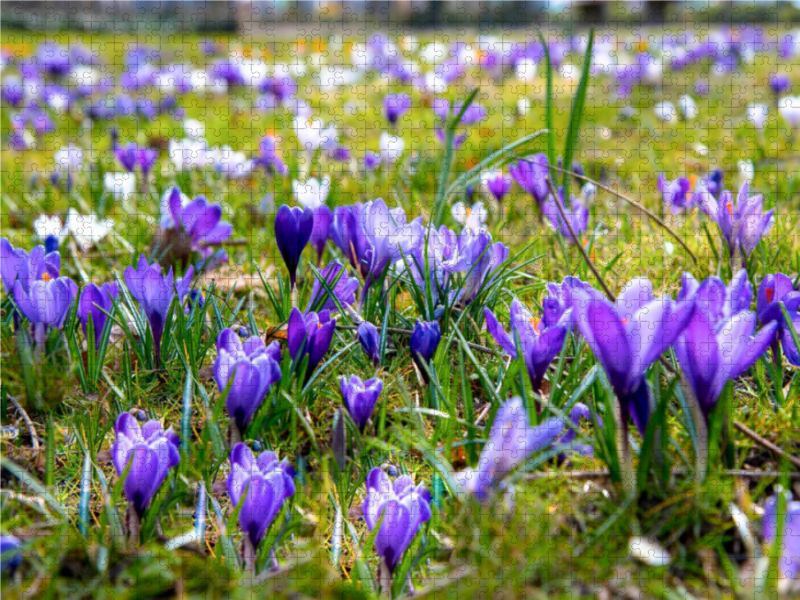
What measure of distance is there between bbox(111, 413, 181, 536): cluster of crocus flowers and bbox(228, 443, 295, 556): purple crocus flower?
0.10 meters

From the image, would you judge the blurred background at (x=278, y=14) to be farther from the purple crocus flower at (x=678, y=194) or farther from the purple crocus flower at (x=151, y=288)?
the purple crocus flower at (x=151, y=288)

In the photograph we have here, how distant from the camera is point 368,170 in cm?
320

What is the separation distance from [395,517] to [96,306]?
859 mm

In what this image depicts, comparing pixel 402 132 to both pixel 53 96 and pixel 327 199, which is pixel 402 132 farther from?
pixel 53 96

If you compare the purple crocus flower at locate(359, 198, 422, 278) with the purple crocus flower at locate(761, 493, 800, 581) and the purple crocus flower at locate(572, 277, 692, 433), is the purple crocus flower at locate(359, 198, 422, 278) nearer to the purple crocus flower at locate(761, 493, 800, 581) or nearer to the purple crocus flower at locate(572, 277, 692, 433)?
the purple crocus flower at locate(572, 277, 692, 433)

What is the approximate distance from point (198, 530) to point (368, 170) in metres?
2.20

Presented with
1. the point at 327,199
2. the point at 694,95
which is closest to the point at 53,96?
the point at 327,199

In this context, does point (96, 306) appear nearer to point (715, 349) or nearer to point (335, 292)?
point (335, 292)

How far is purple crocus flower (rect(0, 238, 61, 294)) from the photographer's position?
1654 mm

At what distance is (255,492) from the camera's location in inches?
46.4

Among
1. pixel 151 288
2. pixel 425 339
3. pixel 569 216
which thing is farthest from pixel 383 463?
pixel 569 216

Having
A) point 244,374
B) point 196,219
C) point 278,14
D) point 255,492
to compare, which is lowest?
point 255,492

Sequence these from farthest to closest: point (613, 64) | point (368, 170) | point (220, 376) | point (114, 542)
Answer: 1. point (613, 64)
2. point (368, 170)
3. point (220, 376)
4. point (114, 542)

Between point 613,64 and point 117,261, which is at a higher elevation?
point 613,64
